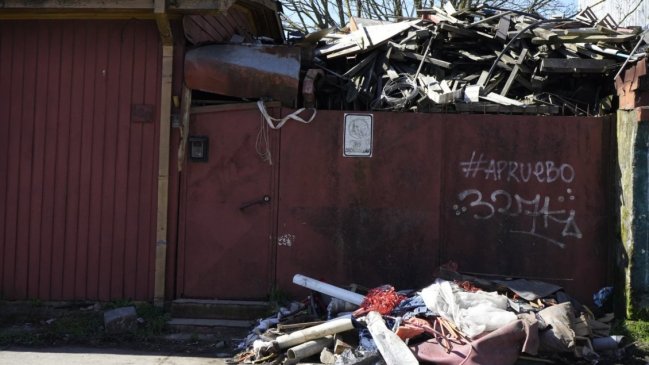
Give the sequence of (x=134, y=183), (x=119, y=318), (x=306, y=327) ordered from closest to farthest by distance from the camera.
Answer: (x=306, y=327), (x=119, y=318), (x=134, y=183)

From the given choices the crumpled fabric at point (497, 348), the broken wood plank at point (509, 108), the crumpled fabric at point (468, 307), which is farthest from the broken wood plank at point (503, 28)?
the crumpled fabric at point (497, 348)

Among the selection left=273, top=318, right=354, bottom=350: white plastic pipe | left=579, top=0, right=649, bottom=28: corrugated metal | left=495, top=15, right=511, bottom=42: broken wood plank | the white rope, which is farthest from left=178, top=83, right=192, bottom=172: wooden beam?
left=579, top=0, right=649, bottom=28: corrugated metal

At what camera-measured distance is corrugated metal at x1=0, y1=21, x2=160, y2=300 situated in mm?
7086

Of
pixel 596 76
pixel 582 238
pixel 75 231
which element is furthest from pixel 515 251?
pixel 75 231

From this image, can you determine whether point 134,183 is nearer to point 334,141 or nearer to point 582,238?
point 334,141

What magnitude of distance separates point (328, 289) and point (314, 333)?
2.49 ft

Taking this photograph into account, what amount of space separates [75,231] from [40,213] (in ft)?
1.45

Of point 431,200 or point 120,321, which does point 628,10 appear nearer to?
point 431,200

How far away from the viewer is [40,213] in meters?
7.12

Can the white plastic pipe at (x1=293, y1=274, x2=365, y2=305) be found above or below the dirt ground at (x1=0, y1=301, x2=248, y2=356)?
above

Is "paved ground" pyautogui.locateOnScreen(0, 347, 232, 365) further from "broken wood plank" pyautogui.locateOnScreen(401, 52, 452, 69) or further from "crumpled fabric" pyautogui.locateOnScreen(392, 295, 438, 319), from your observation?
"broken wood plank" pyautogui.locateOnScreen(401, 52, 452, 69)

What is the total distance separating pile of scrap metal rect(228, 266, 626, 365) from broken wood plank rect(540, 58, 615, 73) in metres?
2.40

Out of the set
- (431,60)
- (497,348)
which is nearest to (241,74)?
(431,60)

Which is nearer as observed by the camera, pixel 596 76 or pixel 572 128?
pixel 572 128
